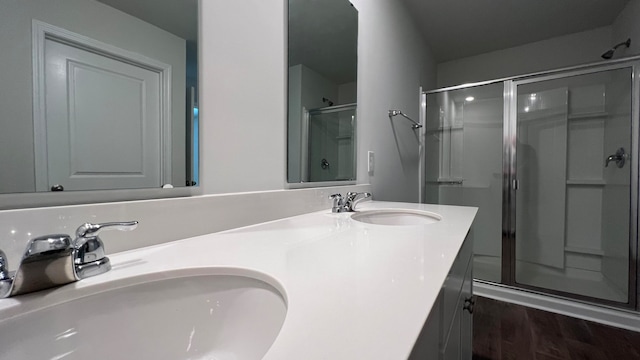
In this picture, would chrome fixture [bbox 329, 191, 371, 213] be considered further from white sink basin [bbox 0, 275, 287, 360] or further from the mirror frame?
white sink basin [bbox 0, 275, 287, 360]

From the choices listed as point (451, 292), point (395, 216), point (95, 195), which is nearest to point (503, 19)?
point (395, 216)

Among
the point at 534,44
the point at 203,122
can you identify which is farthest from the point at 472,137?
the point at 203,122

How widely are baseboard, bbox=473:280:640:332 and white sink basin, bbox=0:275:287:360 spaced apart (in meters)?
Result: 2.08

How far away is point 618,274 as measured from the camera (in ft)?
5.42

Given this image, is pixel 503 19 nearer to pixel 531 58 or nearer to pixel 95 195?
pixel 531 58

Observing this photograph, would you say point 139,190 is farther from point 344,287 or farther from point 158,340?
point 344,287

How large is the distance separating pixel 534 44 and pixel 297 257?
323 centimetres

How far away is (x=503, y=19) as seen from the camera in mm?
2033

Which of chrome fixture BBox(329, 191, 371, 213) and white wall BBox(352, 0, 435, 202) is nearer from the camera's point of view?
chrome fixture BBox(329, 191, 371, 213)

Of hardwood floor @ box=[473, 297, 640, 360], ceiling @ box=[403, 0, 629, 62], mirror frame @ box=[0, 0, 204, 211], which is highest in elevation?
ceiling @ box=[403, 0, 629, 62]

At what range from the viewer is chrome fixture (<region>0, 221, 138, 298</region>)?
28 cm

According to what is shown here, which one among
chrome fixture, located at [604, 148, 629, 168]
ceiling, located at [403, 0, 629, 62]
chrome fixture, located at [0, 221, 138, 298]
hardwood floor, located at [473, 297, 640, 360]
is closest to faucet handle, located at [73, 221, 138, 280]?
chrome fixture, located at [0, 221, 138, 298]

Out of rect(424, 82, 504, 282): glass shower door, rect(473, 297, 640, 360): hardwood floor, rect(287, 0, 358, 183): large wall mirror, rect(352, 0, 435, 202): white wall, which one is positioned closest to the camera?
rect(287, 0, 358, 183): large wall mirror

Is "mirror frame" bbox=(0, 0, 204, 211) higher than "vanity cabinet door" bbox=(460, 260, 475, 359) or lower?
higher
